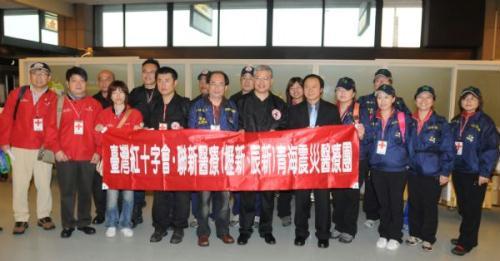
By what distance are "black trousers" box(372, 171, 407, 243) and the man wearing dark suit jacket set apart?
20.3 inches

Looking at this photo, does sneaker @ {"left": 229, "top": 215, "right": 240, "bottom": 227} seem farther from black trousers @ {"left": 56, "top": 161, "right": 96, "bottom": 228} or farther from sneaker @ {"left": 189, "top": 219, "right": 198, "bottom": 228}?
black trousers @ {"left": 56, "top": 161, "right": 96, "bottom": 228}

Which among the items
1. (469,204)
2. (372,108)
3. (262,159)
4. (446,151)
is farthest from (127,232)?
(469,204)

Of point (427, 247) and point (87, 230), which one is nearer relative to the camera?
point (427, 247)

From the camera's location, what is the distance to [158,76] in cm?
363

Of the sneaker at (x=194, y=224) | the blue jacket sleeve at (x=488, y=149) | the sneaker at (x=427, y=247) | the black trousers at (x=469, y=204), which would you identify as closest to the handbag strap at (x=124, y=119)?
the sneaker at (x=194, y=224)

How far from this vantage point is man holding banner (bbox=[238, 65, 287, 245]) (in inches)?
139

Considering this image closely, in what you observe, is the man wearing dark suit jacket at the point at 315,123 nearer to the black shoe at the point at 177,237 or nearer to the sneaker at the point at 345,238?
the sneaker at the point at 345,238

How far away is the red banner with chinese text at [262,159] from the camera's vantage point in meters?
3.49

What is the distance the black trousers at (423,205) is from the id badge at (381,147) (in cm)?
43

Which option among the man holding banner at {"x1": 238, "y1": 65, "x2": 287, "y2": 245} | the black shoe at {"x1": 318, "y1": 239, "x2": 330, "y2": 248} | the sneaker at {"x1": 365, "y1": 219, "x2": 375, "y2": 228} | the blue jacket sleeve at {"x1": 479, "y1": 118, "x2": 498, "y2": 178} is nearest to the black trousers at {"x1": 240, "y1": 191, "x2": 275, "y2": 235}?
the man holding banner at {"x1": 238, "y1": 65, "x2": 287, "y2": 245}

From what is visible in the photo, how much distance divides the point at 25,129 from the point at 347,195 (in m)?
3.34

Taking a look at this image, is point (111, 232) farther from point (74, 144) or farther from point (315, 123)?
point (315, 123)

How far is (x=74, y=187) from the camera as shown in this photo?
380 centimetres

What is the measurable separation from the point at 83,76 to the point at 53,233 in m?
1.66
